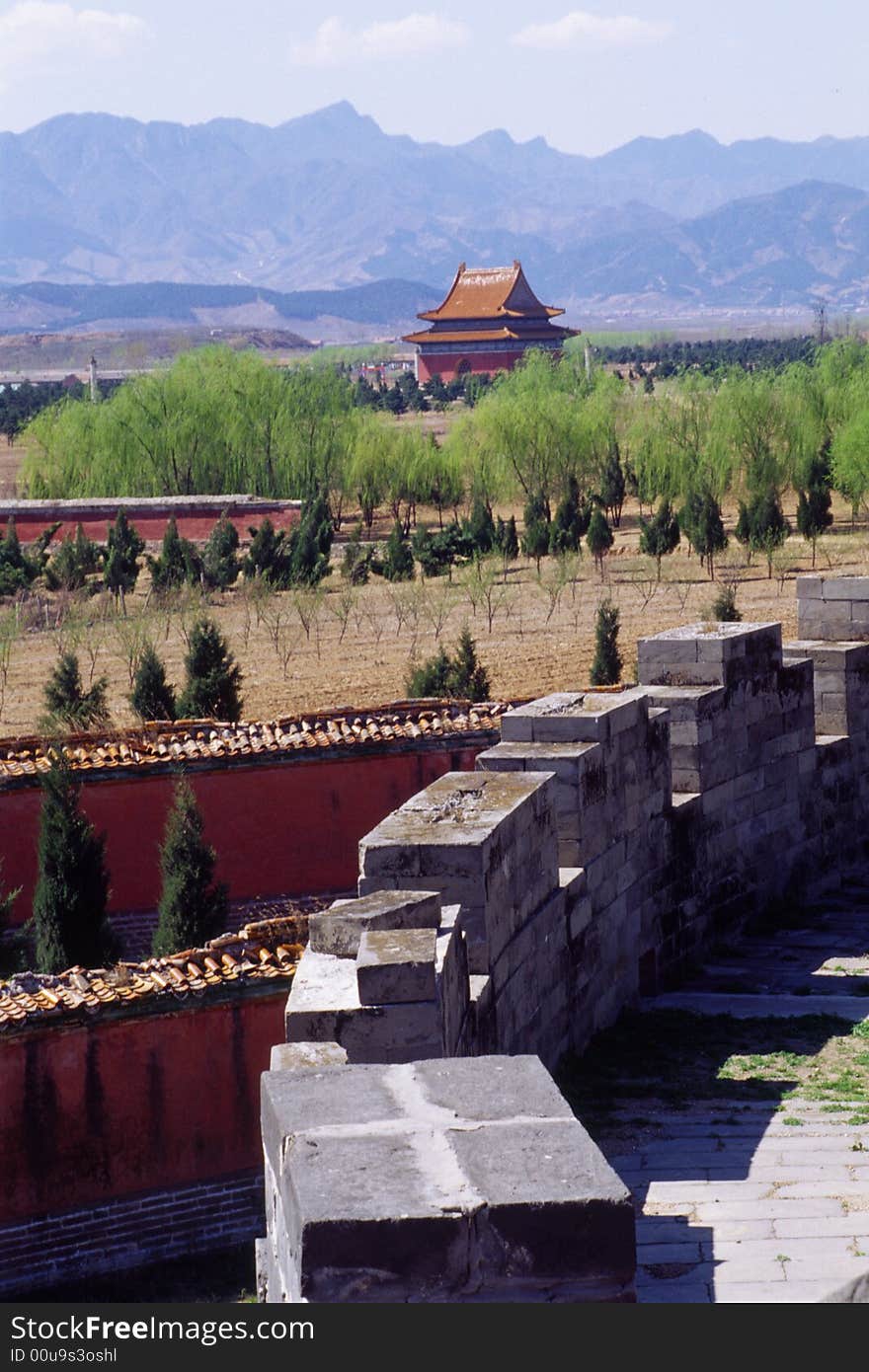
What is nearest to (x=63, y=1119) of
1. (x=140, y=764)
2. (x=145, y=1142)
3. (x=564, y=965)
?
(x=145, y=1142)

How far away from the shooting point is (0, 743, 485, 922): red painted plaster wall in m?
16.0

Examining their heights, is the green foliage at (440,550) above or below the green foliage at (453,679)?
above

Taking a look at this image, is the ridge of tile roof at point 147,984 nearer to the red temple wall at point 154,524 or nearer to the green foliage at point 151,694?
the green foliage at point 151,694

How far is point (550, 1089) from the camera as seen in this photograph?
5395 mm

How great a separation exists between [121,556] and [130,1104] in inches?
1164


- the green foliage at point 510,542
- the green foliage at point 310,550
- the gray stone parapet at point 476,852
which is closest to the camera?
the gray stone parapet at point 476,852

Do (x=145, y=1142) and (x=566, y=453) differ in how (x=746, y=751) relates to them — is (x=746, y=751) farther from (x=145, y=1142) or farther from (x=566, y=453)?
(x=566, y=453)

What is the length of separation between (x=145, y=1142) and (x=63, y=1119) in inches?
19.5

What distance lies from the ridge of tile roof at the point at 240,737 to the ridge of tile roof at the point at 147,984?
4216 mm

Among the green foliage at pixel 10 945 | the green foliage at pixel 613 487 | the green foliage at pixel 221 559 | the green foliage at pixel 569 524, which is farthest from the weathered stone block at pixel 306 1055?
the green foliage at pixel 613 487

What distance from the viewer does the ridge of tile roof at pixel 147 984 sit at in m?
10.8

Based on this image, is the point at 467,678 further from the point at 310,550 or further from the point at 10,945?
the point at 310,550

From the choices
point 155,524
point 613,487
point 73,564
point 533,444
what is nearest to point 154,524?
point 155,524

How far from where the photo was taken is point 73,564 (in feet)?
132
